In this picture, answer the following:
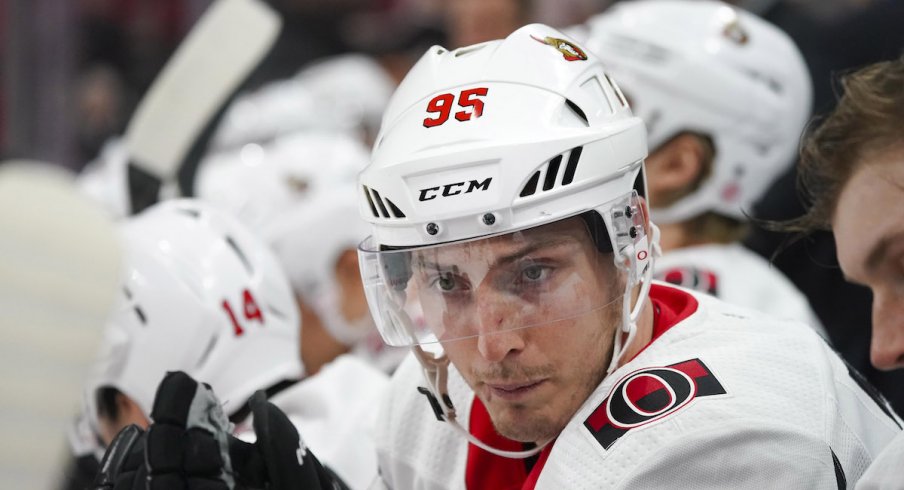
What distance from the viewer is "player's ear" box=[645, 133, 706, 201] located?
3283 mm

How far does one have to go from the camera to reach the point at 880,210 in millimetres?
1726

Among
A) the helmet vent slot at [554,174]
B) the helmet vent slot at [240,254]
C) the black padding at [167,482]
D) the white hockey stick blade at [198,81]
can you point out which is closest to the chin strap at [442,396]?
the helmet vent slot at [554,174]

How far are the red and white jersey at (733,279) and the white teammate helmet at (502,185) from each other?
118 centimetres

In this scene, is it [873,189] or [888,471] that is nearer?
[888,471]

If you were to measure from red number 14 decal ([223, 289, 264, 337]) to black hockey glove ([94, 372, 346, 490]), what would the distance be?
2.10ft

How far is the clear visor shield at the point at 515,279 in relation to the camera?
178cm

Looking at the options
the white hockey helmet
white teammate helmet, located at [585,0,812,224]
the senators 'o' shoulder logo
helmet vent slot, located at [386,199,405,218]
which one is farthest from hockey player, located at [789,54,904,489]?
the white hockey helmet

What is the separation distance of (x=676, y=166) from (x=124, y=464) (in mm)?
1964

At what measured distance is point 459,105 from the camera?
180cm

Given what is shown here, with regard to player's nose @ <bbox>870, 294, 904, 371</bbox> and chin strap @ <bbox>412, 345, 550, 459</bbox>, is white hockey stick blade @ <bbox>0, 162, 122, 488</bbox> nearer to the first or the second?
chin strap @ <bbox>412, 345, 550, 459</bbox>

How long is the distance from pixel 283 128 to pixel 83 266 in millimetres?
5249

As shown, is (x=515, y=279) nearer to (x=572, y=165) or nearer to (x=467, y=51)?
(x=572, y=165)

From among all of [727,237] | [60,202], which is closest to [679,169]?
[727,237]

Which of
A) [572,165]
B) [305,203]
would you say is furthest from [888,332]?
[305,203]
